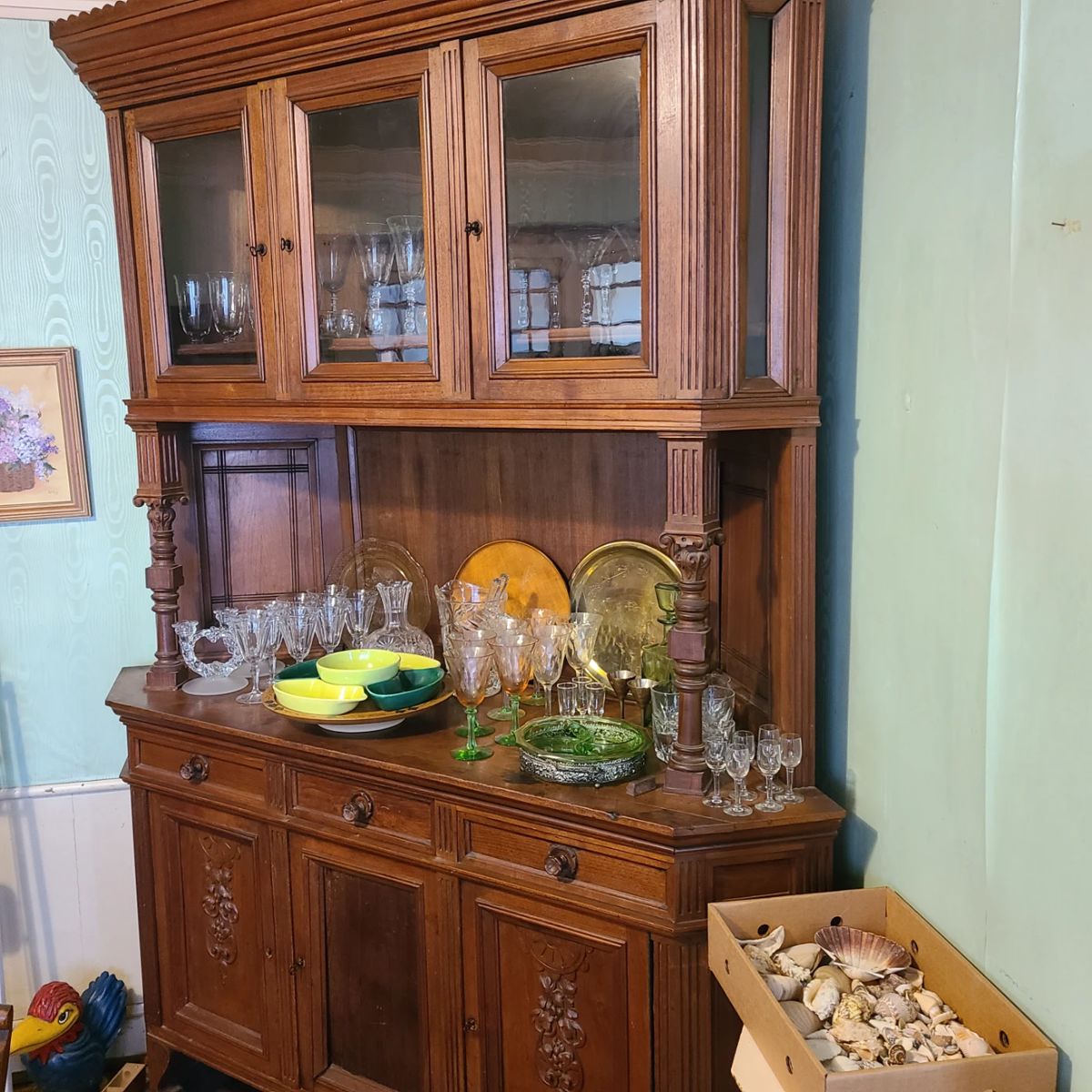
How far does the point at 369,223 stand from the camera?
194 cm

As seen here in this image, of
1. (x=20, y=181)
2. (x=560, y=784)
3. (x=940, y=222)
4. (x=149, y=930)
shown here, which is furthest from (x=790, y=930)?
(x=20, y=181)

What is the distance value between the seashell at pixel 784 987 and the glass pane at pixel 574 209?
0.89 metres

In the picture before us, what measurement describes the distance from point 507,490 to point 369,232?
628 mm

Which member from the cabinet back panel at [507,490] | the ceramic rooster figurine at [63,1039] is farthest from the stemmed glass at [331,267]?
the ceramic rooster figurine at [63,1039]

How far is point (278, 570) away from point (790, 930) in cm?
147

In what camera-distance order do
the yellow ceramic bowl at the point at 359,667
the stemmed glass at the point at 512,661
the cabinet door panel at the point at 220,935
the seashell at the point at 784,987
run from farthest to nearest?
the cabinet door panel at the point at 220,935
the yellow ceramic bowl at the point at 359,667
the stemmed glass at the point at 512,661
the seashell at the point at 784,987

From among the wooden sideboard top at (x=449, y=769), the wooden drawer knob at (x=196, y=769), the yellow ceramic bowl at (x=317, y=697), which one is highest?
the yellow ceramic bowl at (x=317, y=697)

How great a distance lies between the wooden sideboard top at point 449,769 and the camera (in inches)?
63.8

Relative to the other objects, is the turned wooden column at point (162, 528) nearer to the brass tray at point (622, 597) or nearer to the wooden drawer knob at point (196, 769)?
the wooden drawer knob at point (196, 769)

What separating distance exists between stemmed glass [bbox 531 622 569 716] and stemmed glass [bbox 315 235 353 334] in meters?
0.67

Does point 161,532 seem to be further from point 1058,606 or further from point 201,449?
point 1058,606

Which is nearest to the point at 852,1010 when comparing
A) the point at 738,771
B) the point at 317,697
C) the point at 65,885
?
the point at 738,771

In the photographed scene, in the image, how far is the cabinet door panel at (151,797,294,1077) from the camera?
2145 mm

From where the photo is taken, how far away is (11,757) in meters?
2.60
